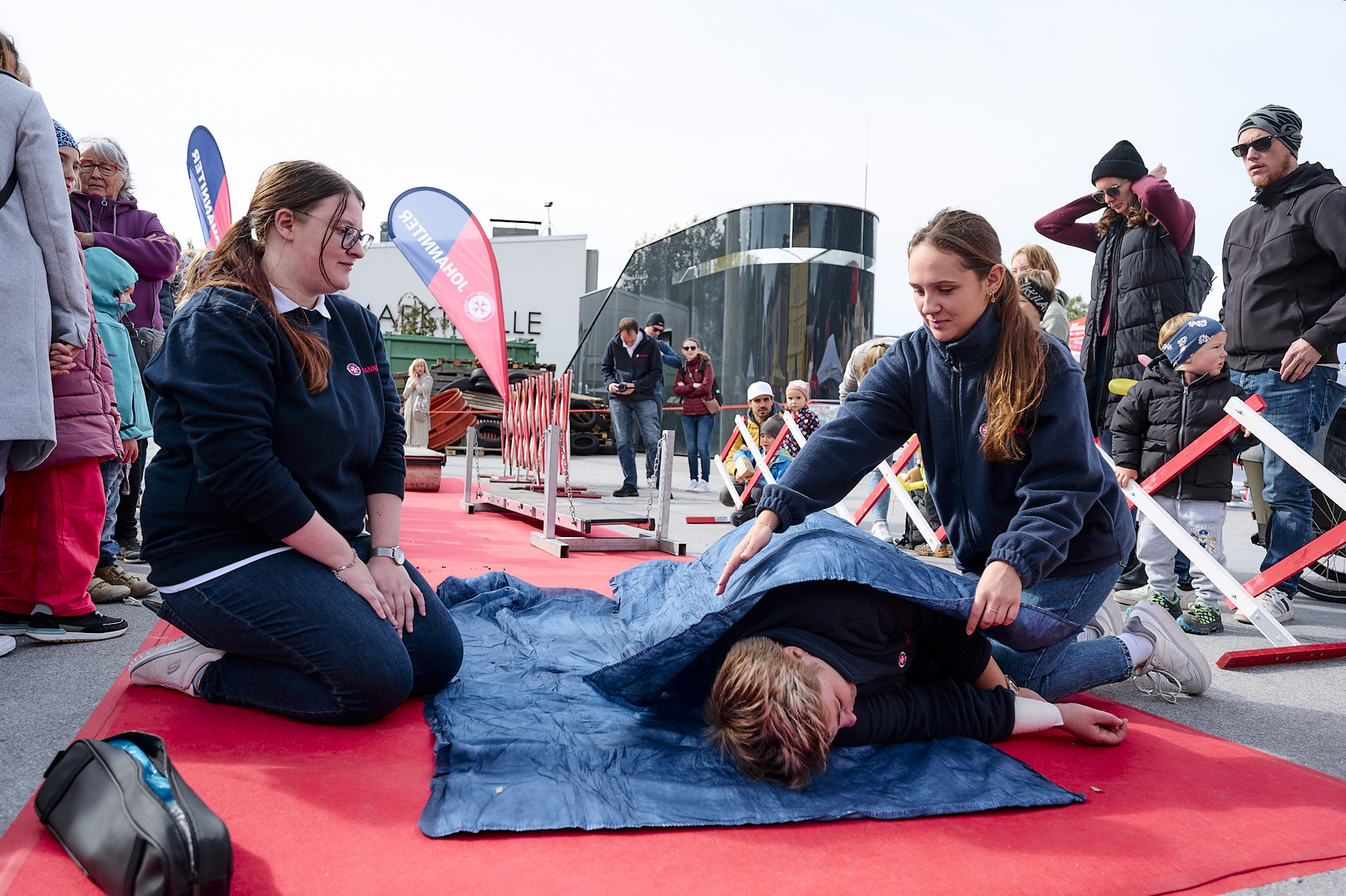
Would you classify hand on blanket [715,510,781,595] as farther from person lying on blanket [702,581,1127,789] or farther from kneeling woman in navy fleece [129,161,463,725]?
kneeling woman in navy fleece [129,161,463,725]

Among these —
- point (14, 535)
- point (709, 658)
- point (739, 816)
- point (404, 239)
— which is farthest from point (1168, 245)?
point (404, 239)

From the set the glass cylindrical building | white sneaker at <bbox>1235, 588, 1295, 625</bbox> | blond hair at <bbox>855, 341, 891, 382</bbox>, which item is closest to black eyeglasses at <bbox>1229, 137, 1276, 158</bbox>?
white sneaker at <bbox>1235, 588, 1295, 625</bbox>

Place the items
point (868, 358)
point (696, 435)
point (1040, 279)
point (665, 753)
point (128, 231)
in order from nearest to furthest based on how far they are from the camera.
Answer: point (665, 753) → point (128, 231) → point (1040, 279) → point (868, 358) → point (696, 435)

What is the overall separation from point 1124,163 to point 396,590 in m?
3.67

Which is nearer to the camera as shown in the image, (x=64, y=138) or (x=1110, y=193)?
(x=64, y=138)

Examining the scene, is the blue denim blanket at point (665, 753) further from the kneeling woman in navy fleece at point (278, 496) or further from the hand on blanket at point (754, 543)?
the kneeling woman in navy fleece at point (278, 496)

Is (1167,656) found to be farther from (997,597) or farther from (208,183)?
(208,183)

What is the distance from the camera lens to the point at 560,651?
2723 millimetres

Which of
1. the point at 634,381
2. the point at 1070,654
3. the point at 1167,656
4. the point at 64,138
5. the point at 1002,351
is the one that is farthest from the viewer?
the point at 634,381

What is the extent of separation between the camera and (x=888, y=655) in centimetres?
196

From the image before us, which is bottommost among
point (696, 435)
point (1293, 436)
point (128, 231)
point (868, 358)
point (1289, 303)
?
point (696, 435)

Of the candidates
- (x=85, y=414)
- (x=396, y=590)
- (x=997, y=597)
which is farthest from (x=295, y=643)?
(x=997, y=597)

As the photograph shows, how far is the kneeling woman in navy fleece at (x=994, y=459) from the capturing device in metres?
2.01

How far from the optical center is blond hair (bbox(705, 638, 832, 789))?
1.67 meters
